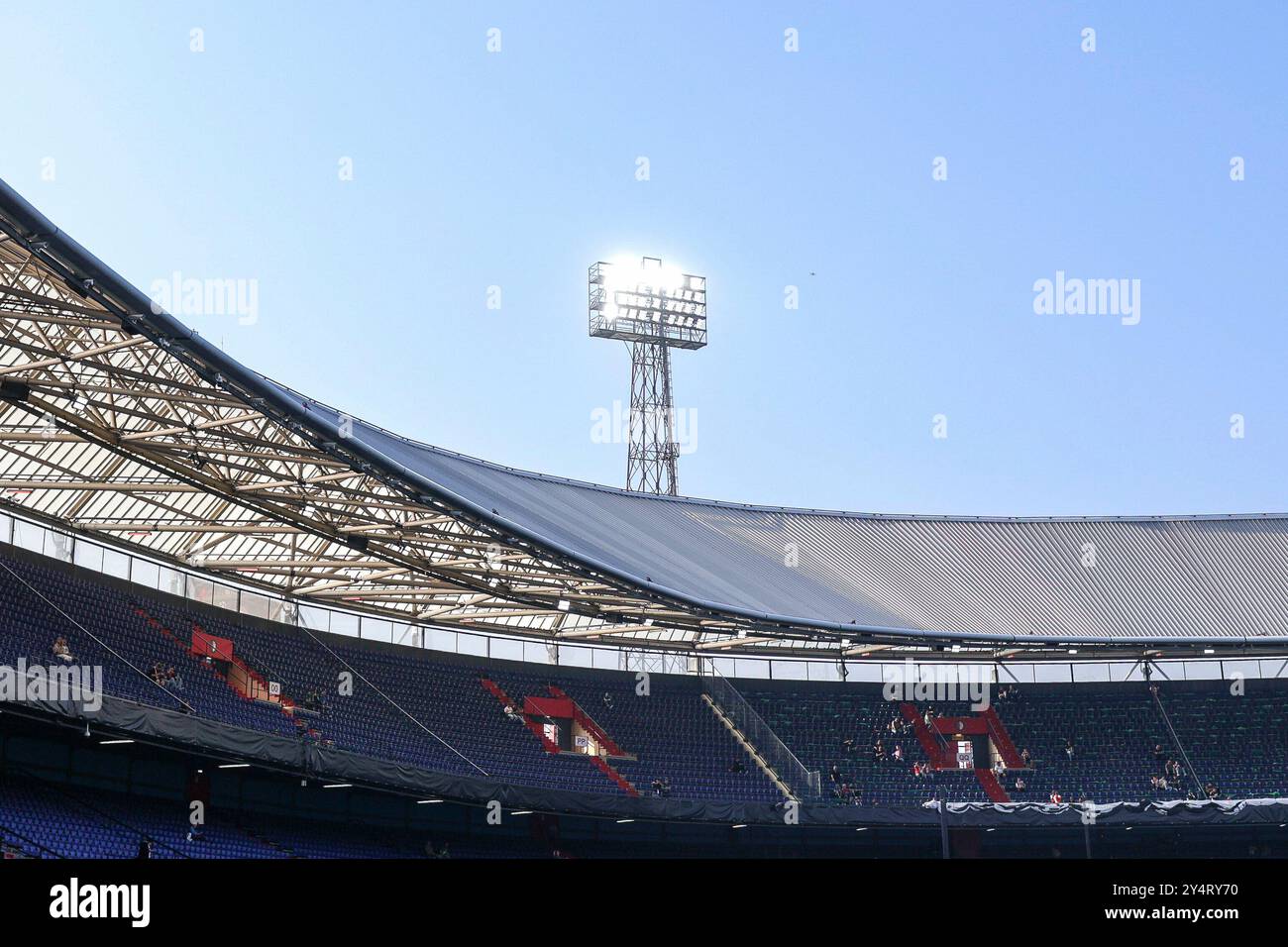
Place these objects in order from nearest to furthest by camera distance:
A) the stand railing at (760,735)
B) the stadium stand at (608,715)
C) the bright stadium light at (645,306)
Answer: the stadium stand at (608,715) → the stand railing at (760,735) → the bright stadium light at (645,306)

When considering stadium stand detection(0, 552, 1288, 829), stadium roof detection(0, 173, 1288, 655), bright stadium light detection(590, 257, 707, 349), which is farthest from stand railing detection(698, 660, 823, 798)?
bright stadium light detection(590, 257, 707, 349)

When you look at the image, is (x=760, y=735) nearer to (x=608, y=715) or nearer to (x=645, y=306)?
(x=608, y=715)

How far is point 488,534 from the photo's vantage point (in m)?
42.0

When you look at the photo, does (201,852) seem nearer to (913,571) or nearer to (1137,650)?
(913,571)

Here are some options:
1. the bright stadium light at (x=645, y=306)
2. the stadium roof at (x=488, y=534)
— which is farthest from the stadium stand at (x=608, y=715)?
the bright stadium light at (x=645, y=306)

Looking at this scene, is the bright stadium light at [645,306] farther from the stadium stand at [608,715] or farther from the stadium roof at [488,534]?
the stadium stand at [608,715]

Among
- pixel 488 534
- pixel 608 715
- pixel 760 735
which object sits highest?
pixel 488 534

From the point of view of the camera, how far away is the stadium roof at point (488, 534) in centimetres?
3288

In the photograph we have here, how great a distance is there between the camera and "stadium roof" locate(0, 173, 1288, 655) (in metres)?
32.9

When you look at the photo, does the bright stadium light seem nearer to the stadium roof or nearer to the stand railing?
the stadium roof

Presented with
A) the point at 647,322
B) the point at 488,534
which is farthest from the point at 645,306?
the point at 488,534

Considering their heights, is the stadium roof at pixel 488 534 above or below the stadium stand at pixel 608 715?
above

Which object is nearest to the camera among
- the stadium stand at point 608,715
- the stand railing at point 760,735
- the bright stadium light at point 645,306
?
the stadium stand at point 608,715
